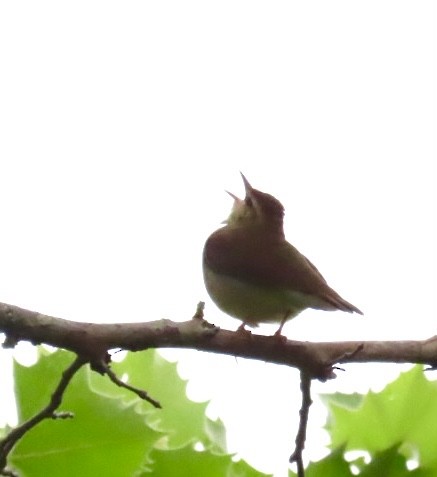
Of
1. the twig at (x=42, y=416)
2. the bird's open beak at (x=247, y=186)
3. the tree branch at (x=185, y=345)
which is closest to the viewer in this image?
the twig at (x=42, y=416)

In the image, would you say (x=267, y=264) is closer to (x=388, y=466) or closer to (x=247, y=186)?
(x=247, y=186)

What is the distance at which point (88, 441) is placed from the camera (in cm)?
178

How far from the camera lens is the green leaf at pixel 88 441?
172 centimetres

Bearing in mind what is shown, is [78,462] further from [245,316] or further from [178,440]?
[245,316]

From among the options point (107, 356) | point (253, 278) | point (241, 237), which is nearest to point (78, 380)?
point (107, 356)

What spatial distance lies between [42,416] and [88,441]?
12 cm

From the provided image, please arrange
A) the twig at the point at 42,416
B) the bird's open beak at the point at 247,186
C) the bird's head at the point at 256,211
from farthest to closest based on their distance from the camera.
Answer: the bird's open beak at the point at 247,186
the bird's head at the point at 256,211
the twig at the point at 42,416

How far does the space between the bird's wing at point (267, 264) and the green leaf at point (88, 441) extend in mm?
1011

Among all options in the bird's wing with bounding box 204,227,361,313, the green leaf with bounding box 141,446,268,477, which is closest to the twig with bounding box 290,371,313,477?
the green leaf with bounding box 141,446,268,477

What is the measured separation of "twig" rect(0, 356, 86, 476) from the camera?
1.67 m

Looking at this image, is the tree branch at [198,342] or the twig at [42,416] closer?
the twig at [42,416]

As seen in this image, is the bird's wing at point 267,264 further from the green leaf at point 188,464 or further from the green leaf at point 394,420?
the green leaf at point 188,464

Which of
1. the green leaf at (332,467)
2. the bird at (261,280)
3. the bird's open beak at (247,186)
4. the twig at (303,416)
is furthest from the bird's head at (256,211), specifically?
the green leaf at (332,467)

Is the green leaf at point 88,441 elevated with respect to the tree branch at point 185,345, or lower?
lower
